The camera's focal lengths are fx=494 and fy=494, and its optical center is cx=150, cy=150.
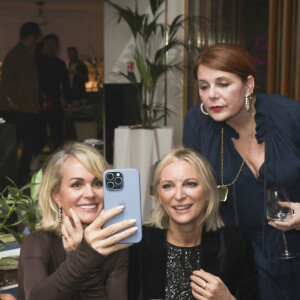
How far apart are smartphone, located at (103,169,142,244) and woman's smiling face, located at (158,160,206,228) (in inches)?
16.2

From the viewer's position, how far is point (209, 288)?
1664 mm

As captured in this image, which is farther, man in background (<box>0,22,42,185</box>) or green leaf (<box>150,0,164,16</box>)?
man in background (<box>0,22,42,185</box>)

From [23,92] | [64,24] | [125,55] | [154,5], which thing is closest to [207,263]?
[154,5]

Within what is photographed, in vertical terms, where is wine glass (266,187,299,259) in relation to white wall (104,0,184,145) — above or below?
below

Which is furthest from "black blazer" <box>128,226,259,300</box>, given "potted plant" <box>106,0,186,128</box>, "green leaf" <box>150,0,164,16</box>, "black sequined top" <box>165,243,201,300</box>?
"green leaf" <box>150,0,164,16</box>

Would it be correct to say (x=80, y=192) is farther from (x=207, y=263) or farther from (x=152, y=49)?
(x=152, y=49)

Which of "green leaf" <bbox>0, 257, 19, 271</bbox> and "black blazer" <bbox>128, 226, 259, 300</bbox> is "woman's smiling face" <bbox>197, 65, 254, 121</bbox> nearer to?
"black blazer" <bbox>128, 226, 259, 300</bbox>

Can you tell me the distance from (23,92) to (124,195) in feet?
17.5

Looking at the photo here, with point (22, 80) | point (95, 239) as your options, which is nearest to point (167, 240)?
point (95, 239)

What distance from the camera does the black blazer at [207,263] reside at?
1.92m

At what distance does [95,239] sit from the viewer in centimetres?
137

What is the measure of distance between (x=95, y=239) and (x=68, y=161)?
18.5 inches

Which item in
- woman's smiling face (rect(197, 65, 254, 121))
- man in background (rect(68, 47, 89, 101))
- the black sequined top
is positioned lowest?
the black sequined top

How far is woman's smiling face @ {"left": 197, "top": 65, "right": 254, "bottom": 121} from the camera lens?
1938mm
